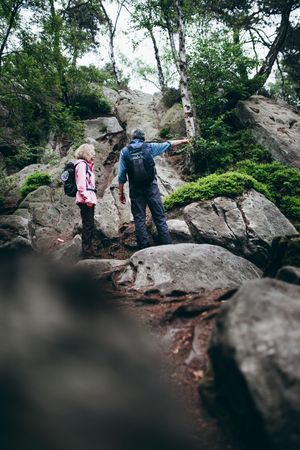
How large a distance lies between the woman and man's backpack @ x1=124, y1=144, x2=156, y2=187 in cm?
94

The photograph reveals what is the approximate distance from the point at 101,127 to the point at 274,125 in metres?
9.19

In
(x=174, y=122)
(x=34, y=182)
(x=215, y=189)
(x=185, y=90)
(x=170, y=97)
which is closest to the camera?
(x=215, y=189)

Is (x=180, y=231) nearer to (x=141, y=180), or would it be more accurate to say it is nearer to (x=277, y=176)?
(x=141, y=180)

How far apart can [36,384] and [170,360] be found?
1.51 metres

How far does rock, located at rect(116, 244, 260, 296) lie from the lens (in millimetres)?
6113

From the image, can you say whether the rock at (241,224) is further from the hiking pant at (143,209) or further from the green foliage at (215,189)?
the hiking pant at (143,209)

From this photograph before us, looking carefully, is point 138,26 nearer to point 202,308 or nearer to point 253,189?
point 253,189

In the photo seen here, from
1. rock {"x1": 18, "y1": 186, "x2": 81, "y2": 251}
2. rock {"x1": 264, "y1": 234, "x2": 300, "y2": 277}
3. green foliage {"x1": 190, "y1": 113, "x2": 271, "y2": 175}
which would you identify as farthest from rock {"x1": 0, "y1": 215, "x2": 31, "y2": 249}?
green foliage {"x1": 190, "y1": 113, "x2": 271, "y2": 175}

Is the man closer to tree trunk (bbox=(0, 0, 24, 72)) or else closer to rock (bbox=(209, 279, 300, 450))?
rock (bbox=(209, 279, 300, 450))

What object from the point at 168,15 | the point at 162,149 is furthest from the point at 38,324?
the point at 168,15

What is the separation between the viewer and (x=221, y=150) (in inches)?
549

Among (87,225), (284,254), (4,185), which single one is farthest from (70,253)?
(4,185)

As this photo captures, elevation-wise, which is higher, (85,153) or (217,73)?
(217,73)

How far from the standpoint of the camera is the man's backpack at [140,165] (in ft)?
25.6
